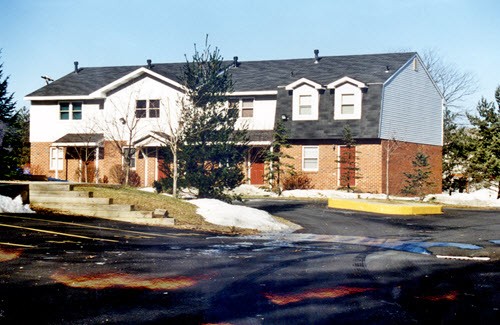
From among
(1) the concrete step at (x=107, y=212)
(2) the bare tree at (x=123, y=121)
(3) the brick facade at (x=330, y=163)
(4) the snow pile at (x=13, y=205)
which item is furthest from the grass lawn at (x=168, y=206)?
(2) the bare tree at (x=123, y=121)

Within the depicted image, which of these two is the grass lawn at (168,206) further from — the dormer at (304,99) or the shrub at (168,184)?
the dormer at (304,99)

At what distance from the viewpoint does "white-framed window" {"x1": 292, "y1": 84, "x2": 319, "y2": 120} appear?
31406 mm

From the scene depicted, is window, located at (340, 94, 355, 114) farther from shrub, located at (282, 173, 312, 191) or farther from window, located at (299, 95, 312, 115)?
shrub, located at (282, 173, 312, 191)

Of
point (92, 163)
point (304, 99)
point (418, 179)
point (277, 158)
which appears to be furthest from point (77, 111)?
point (418, 179)

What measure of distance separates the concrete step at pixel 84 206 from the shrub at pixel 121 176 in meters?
17.4

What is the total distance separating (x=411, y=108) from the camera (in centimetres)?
3300

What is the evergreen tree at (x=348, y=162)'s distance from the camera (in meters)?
29.2

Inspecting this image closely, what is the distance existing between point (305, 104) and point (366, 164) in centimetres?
558

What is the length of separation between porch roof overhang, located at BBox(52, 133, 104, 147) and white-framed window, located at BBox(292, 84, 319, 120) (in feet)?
43.7

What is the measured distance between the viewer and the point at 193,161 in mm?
18188

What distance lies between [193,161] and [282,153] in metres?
13.2

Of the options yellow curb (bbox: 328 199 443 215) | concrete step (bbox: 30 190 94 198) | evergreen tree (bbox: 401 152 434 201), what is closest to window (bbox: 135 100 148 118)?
yellow curb (bbox: 328 199 443 215)

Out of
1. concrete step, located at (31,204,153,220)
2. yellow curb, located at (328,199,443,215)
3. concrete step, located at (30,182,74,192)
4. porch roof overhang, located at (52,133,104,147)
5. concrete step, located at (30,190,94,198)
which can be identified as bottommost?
yellow curb, located at (328,199,443,215)

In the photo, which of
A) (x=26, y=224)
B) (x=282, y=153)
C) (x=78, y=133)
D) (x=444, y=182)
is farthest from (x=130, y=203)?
(x=444, y=182)
